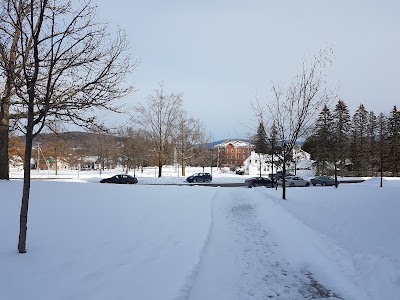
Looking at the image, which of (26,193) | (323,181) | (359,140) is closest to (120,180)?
(323,181)

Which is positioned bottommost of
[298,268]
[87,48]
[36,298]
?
[298,268]

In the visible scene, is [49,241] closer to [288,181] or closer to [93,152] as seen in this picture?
[288,181]

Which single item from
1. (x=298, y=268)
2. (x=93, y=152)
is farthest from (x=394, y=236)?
(x=93, y=152)

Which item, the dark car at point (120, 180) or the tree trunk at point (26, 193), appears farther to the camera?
the dark car at point (120, 180)

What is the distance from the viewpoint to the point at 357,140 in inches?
2447

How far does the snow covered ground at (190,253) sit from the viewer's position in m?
4.96

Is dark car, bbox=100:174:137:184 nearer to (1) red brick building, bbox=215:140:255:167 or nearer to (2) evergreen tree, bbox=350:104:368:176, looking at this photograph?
(2) evergreen tree, bbox=350:104:368:176

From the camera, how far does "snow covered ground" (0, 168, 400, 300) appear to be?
4965 mm

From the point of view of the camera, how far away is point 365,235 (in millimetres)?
8352

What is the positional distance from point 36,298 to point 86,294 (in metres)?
0.60

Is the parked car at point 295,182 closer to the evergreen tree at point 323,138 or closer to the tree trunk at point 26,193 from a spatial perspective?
the evergreen tree at point 323,138

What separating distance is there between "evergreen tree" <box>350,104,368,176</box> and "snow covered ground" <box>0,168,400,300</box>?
2008 inches

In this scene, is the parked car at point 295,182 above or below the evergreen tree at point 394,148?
below

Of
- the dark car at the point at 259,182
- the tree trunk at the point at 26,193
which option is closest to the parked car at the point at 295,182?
the dark car at the point at 259,182
